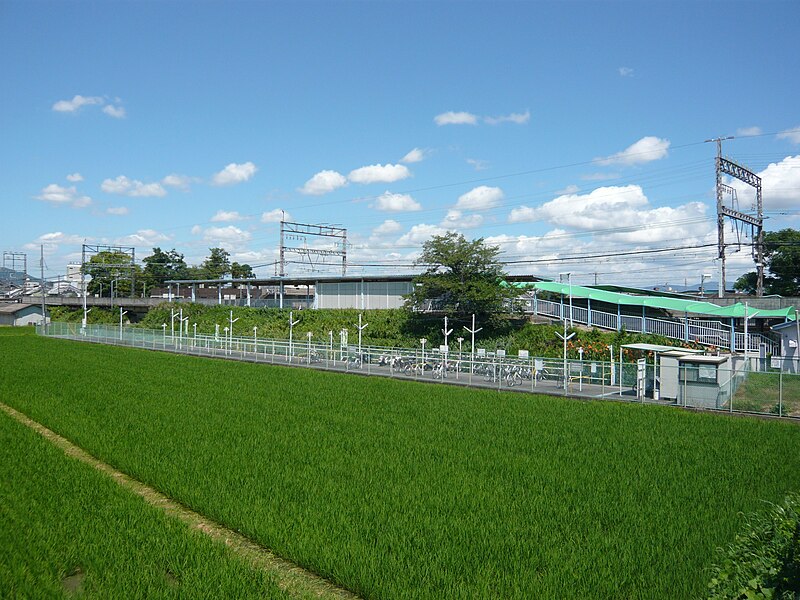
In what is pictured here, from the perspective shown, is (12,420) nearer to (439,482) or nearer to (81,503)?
(81,503)

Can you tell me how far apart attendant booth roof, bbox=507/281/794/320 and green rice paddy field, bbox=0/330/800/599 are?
15946 mm

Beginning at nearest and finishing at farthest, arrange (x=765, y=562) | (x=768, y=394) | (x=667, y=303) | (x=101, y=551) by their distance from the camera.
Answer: (x=765, y=562) < (x=101, y=551) < (x=768, y=394) < (x=667, y=303)

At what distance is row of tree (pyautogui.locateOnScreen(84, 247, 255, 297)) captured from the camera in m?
91.7

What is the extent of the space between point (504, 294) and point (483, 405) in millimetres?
18335

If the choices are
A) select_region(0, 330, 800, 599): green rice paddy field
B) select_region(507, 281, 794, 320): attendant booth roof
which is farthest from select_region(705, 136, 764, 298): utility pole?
select_region(0, 330, 800, 599): green rice paddy field

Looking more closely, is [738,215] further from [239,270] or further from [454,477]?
[239,270]

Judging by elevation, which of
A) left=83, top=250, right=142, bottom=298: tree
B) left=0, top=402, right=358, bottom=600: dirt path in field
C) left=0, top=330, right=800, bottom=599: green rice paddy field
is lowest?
left=0, top=402, right=358, bottom=600: dirt path in field

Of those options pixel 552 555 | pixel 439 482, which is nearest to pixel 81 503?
pixel 439 482

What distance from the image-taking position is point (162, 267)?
103 m

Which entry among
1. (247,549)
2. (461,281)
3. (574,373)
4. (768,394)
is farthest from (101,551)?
(461,281)

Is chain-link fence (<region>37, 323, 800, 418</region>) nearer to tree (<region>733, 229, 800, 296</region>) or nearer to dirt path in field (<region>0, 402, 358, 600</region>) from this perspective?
dirt path in field (<region>0, 402, 358, 600</region>)

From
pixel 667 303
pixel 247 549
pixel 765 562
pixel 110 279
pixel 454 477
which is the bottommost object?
pixel 247 549

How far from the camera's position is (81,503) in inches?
409

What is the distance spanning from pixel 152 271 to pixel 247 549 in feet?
328
